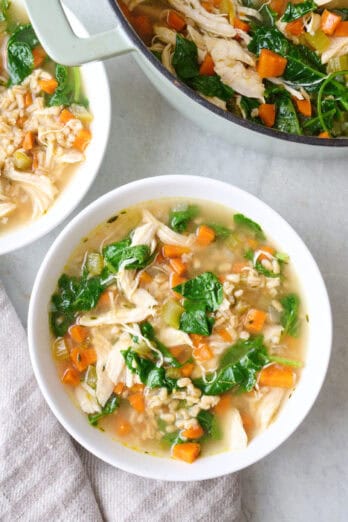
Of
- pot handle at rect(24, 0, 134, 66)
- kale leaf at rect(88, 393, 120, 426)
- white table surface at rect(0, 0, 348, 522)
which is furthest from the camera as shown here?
white table surface at rect(0, 0, 348, 522)

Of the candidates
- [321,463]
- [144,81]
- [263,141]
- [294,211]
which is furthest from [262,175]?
[321,463]

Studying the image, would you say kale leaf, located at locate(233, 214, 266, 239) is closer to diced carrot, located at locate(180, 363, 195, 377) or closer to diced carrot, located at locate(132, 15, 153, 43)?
diced carrot, located at locate(180, 363, 195, 377)

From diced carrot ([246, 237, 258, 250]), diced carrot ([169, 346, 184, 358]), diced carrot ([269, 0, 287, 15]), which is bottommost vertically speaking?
diced carrot ([169, 346, 184, 358])

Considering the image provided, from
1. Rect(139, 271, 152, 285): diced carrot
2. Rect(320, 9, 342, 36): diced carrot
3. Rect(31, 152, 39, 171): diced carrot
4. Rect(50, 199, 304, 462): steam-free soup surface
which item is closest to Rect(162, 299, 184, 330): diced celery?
Rect(50, 199, 304, 462): steam-free soup surface

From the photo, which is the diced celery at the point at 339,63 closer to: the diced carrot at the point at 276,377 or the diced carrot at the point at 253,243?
the diced carrot at the point at 253,243

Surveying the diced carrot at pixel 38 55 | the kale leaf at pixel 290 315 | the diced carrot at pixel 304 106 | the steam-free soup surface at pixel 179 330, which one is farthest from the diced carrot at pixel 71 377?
the diced carrot at pixel 304 106

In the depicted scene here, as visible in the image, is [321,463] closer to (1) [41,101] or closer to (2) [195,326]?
(2) [195,326]
